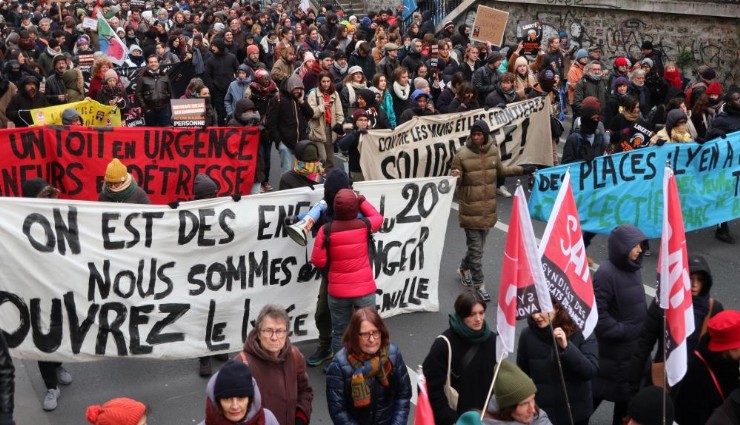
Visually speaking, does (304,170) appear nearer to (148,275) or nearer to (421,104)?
(148,275)

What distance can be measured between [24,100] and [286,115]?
9.83 feet

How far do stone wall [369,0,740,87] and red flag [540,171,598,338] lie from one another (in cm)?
1263

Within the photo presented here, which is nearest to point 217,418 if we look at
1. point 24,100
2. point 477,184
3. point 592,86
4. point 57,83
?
point 477,184

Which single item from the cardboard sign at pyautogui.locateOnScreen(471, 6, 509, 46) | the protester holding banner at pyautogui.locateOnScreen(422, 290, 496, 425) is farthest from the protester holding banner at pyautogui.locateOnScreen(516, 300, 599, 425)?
the cardboard sign at pyautogui.locateOnScreen(471, 6, 509, 46)

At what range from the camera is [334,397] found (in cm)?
480

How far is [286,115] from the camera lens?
412 inches

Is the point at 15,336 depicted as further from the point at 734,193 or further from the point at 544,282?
the point at 734,193

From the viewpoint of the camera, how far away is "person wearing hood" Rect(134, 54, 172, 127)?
11.7 metres

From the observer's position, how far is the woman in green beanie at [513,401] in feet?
13.8

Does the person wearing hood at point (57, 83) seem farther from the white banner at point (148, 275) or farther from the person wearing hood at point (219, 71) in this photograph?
the white banner at point (148, 275)

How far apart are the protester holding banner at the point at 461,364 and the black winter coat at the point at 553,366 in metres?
0.20

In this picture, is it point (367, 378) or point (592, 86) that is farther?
point (592, 86)

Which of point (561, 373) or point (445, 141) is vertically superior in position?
point (561, 373)

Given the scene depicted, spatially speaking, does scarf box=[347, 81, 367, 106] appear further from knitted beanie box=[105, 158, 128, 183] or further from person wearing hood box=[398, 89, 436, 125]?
knitted beanie box=[105, 158, 128, 183]
